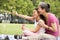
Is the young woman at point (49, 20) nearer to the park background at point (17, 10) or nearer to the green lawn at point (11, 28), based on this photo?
the park background at point (17, 10)

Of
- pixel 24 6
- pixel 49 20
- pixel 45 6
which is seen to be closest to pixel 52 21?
pixel 49 20

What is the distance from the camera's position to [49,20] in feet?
6.27

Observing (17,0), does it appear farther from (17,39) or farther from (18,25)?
(17,39)

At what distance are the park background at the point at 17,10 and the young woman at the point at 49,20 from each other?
0.08m

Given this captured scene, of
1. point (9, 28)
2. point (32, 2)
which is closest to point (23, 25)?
point (9, 28)

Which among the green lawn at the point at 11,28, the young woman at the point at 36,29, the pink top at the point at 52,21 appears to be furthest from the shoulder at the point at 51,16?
the green lawn at the point at 11,28

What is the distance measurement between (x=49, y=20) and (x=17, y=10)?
1.52 ft

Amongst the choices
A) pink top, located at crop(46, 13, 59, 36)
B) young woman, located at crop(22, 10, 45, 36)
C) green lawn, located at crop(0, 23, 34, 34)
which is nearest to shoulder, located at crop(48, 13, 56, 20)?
pink top, located at crop(46, 13, 59, 36)

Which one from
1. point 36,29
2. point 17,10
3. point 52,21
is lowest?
point 36,29

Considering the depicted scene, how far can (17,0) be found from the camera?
2.02 m

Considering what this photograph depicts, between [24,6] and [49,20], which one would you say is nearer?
[49,20]

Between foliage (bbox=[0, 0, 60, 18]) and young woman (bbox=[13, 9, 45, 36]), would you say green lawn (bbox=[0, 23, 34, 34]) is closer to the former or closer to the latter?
young woman (bbox=[13, 9, 45, 36])

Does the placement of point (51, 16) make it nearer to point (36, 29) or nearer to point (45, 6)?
point (45, 6)

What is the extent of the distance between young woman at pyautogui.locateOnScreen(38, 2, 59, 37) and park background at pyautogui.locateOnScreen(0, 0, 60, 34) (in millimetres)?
79
